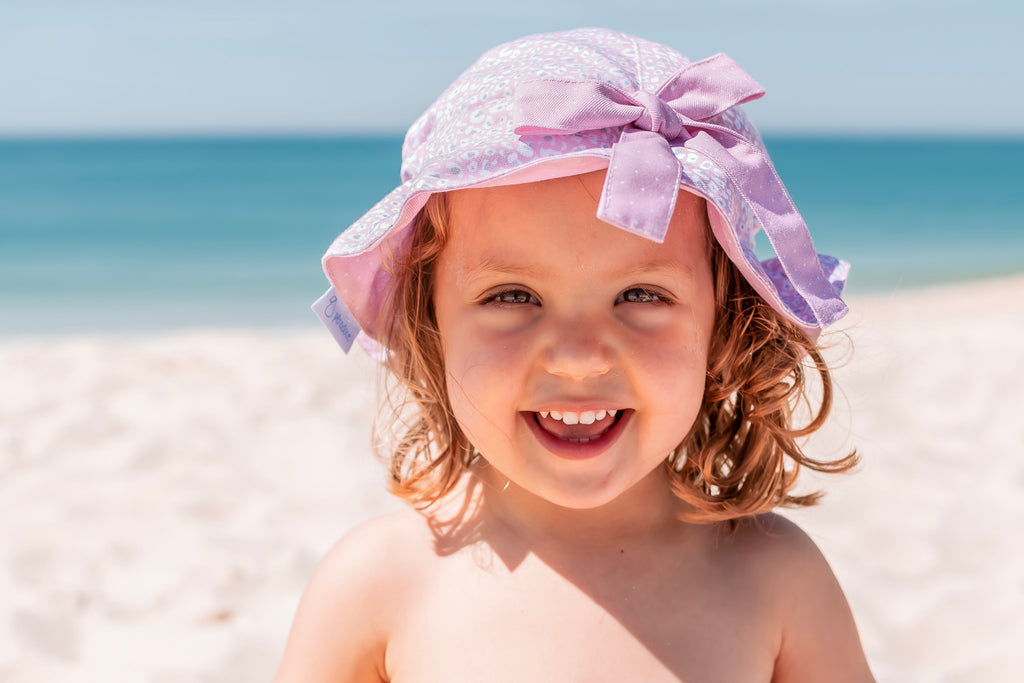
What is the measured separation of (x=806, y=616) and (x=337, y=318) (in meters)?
1.08

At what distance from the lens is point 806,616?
73.5 inches

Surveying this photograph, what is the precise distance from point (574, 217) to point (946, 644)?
1.88 metres

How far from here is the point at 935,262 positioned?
13.6 m

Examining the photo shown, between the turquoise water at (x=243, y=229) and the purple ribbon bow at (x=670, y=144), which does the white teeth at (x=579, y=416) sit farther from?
the turquoise water at (x=243, y=229)

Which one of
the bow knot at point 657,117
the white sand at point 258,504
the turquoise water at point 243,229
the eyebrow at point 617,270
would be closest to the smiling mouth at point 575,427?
the eyebrow at point 617,270

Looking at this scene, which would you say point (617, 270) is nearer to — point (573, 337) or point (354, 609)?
point (573, 337)

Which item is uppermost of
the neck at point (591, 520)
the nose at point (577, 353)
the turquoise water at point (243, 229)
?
the nose at point (577, 353)

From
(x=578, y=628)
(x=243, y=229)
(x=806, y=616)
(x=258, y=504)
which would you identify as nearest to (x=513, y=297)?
(x=578, y=628)

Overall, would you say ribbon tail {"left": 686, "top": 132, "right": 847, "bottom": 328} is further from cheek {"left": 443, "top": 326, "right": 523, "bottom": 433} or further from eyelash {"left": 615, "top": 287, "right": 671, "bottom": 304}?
cheek {"left": 443, "top": 326, "right": 523, "bottom": 433}

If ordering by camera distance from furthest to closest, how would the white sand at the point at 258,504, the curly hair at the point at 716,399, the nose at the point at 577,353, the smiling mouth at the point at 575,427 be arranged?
the white sand at the point at 258,504 < the curly hair at the point at 716,399 < the smiling mouth at the point at 575,427 < the nose at the point at 577,353

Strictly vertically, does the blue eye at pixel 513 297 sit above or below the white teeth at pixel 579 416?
above

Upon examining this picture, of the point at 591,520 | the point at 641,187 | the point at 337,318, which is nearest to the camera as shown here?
the point at 641,187

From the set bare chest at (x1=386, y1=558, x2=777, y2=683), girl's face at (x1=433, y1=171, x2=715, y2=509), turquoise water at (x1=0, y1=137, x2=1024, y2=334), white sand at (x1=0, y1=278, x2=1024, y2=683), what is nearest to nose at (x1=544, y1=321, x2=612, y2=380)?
girl's face at (x1=433, y1=171, x2=715, y2=509)

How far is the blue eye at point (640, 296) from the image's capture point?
1.64 meters
